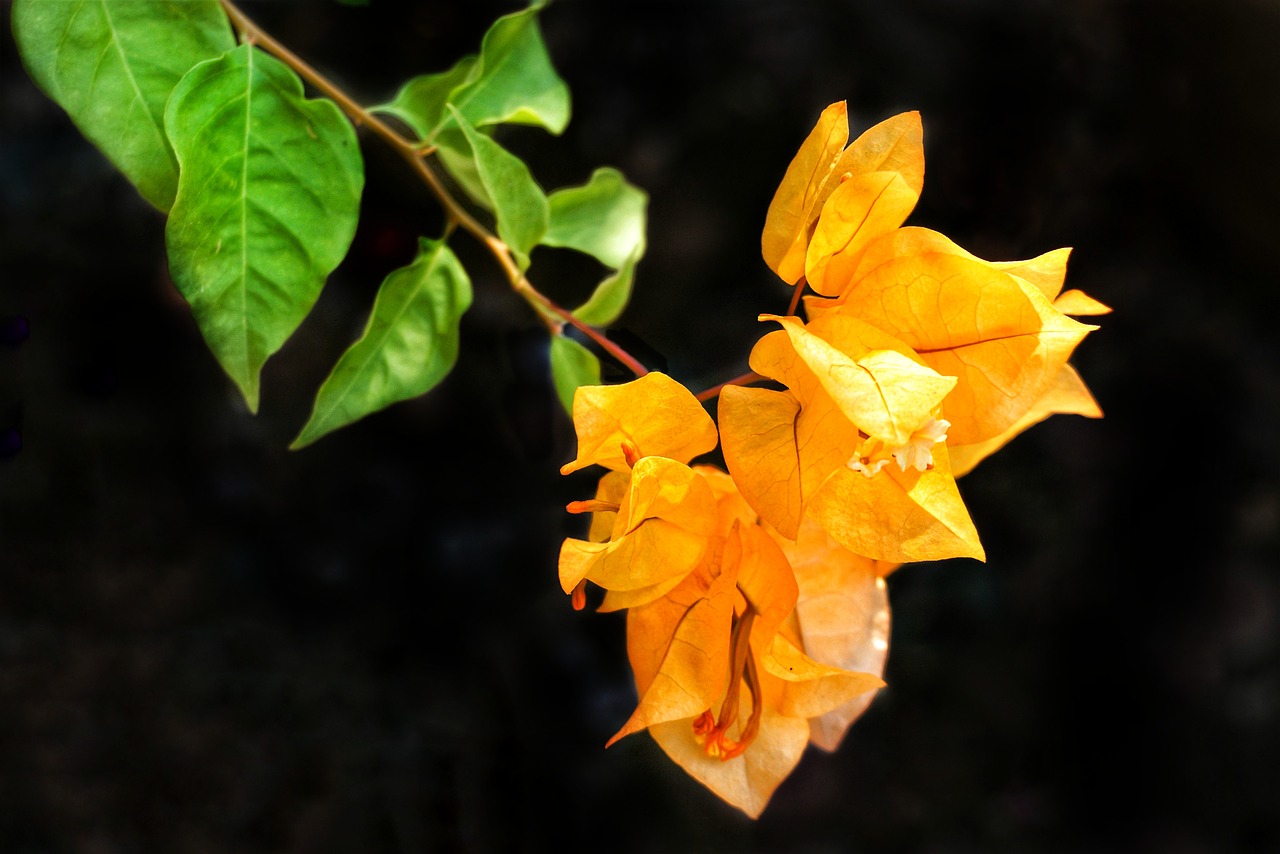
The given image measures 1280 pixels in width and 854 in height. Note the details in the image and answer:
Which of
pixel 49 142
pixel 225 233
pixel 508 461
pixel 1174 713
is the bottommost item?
pixel 1174 713

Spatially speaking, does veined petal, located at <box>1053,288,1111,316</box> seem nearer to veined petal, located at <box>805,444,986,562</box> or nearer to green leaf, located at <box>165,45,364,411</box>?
veined petal, located at <box>805,444,986,562</box>

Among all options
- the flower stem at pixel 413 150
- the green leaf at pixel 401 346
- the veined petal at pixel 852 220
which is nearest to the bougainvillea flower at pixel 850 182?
the veined petal at pixel 852 220

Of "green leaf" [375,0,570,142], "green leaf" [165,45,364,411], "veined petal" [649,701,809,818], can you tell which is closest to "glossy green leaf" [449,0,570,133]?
"green leaf" [375,0,570,142]

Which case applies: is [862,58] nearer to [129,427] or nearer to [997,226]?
[997,226]

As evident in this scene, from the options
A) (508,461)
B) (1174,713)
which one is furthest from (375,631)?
(1174,713)

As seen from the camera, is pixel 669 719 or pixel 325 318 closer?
pixel 669 719

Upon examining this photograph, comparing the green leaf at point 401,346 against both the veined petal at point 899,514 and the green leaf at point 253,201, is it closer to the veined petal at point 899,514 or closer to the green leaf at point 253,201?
the green leaf at point 253,201

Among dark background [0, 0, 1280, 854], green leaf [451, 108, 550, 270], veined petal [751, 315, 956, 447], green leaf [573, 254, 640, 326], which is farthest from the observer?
dark background [0, 0, 1280, 854]
